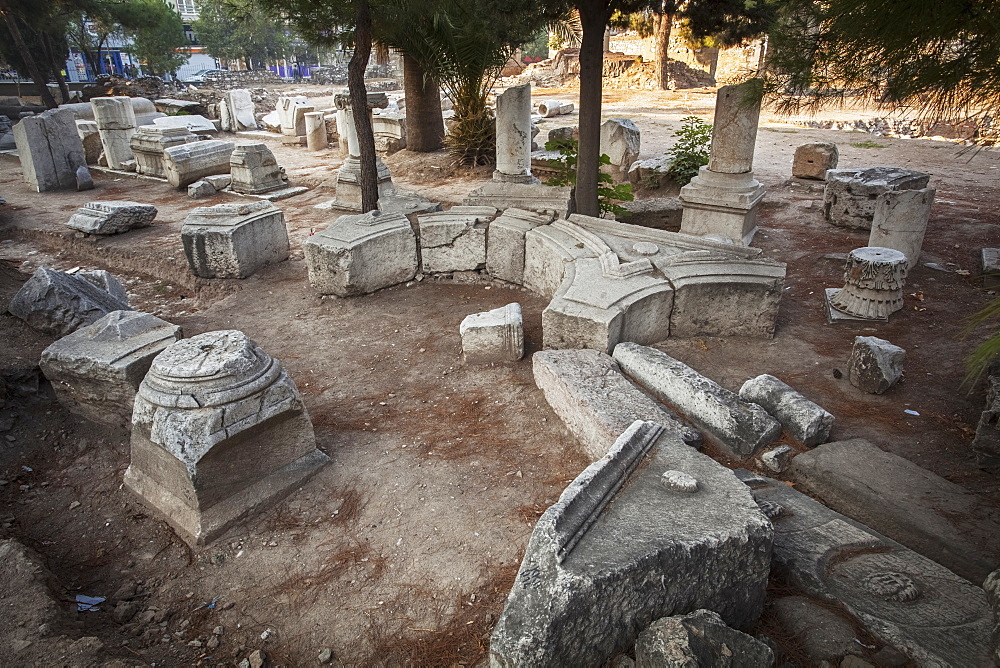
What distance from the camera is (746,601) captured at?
2447mm

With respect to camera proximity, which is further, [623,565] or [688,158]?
[688,158]

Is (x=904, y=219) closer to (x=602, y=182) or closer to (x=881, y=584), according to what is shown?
(x=602, y=182)

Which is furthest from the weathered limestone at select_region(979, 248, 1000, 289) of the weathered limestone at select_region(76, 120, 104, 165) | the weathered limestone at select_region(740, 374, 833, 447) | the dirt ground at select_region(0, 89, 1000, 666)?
the weathered limestone at select_region(76, 120, 104, 165)

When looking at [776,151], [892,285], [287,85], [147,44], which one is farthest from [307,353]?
[287,85]

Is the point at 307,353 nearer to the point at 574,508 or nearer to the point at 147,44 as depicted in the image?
the point at 574,508

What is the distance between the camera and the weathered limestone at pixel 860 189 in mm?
7277

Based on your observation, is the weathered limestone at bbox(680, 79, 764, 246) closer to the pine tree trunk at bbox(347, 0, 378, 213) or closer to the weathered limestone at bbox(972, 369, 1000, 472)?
the weathered limestone at bbox(972, 369, 1000, 472)

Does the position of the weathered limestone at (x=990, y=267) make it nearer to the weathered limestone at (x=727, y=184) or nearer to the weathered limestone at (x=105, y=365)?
the weathered limestone at (x=727, y=184)

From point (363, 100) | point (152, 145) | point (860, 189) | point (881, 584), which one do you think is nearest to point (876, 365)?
point (881, 584)

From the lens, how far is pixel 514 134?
7.74 meters

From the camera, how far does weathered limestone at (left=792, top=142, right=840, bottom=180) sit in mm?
9414

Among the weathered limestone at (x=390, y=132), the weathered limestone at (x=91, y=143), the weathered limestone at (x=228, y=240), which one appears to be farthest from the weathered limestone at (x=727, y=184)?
the weathered limestone at (x=91, y=143)

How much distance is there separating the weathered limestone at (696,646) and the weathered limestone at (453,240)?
4481mm

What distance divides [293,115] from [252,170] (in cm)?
606
